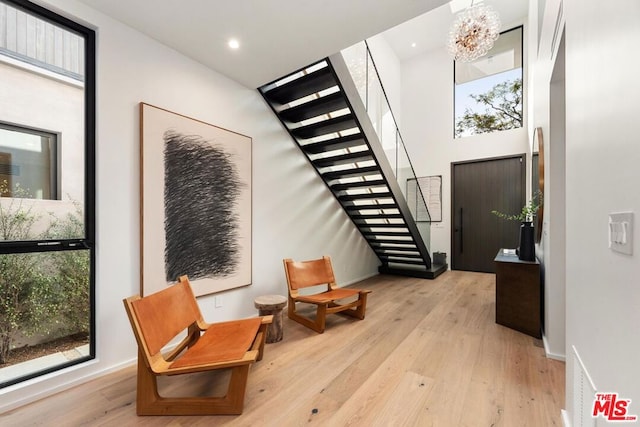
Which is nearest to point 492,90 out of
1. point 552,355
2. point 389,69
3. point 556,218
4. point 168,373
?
point 389,69

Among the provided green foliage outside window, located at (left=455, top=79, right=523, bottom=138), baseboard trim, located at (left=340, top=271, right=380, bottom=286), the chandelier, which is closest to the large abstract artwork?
baseboard trim, located at (left=340, top=271, right=380, bottom=286)

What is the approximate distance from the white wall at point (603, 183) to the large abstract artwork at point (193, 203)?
281cm

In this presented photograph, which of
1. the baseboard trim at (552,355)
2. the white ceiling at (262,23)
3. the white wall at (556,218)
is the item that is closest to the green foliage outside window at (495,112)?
the white wall at (556,218)

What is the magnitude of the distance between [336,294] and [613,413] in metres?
2.53

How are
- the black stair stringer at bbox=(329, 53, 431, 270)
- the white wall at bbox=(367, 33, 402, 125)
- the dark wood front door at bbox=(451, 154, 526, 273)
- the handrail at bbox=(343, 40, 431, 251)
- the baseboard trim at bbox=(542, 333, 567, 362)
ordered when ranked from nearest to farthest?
1. the baseboard trim at bbox=(542, 333, 567, 362)
2. the black stair stringer at bbox=(329, 53, 431, 270)
3. the handrail at bbox=(343, 40, 431, 251)
4. the dark wood front door at bbox=(451, 154, 526, 273)
5. the white wall at bbox=(367, 33, 402, 125)

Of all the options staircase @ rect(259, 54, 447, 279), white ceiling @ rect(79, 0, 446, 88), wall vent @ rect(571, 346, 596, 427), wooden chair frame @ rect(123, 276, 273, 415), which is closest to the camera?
wall vent @ rect(571, 346, 596, 427)

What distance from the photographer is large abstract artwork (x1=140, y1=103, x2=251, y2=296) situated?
2.35m

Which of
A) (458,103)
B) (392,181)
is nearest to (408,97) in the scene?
(458,103)

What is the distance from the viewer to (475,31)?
386 centimetres

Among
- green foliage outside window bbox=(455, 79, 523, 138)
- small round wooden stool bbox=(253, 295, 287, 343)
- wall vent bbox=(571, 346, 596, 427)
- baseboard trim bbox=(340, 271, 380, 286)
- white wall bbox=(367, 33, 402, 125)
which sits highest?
white wall bbox=(367, 33, 402, 125)

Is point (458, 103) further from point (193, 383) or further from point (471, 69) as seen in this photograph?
point (193, 383)

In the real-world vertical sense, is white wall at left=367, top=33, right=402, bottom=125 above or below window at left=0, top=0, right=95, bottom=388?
above

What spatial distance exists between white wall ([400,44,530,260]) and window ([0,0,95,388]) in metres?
6.24

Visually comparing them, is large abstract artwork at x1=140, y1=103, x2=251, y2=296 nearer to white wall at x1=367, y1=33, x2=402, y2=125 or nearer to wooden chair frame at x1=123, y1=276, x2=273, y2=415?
wooden chair frame at x1=123, y1=276, x2=273, y2=415
